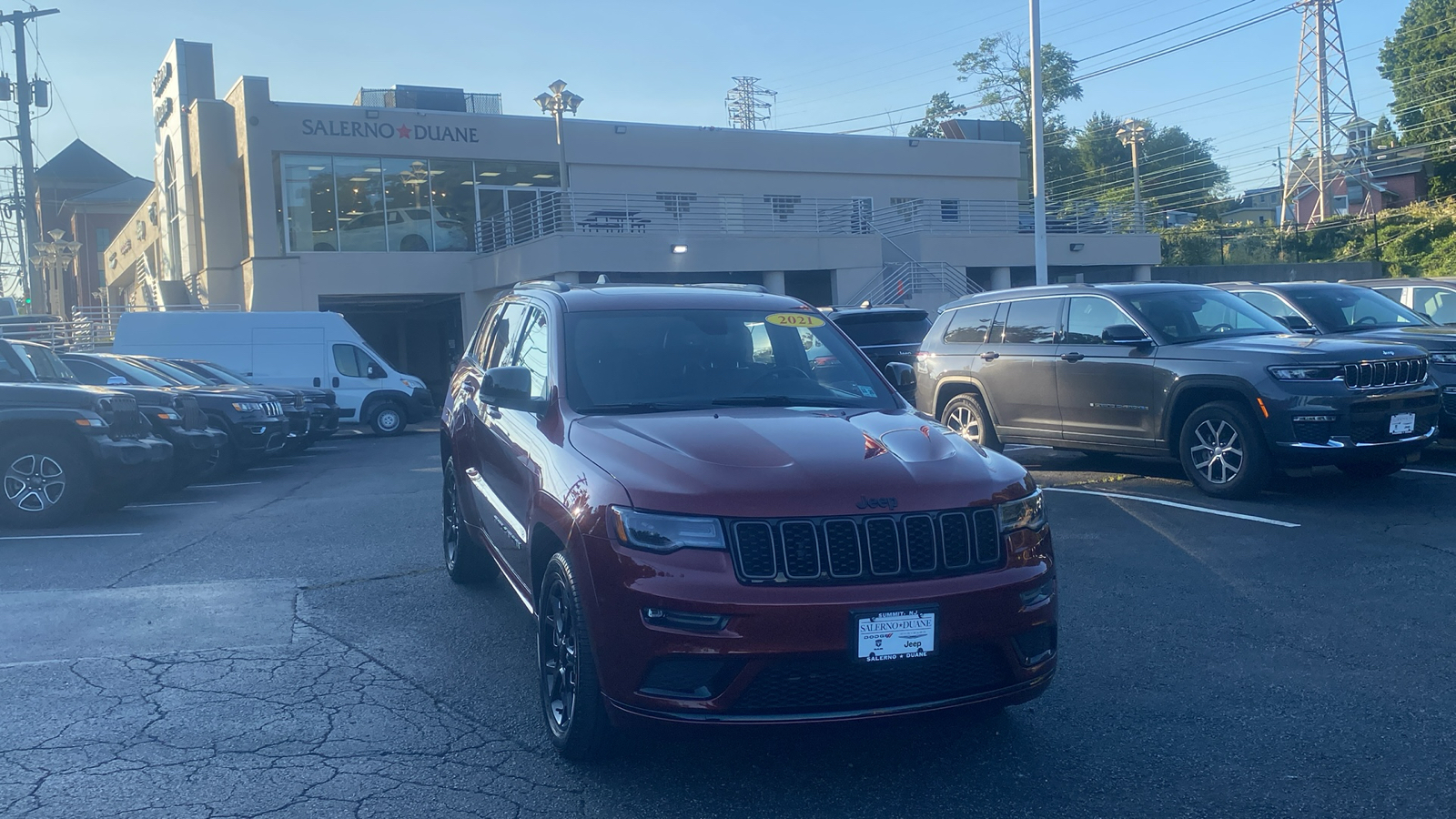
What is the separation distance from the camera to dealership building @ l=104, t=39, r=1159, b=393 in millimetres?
29891

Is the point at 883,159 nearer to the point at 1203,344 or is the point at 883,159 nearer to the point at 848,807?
the point at 1203,344

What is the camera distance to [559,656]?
4.53 metres

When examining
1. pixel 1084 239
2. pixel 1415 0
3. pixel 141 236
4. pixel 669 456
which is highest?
pixel 1415 0

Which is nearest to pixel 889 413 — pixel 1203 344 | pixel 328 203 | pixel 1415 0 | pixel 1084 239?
pixel 1203 344

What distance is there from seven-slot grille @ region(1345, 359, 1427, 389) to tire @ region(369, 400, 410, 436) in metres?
17.6

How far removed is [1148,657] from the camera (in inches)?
216

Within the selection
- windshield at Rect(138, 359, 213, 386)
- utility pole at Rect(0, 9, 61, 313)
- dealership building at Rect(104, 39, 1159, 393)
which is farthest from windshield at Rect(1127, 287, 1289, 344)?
utility pole at Rect(0, 9, 61, 313)

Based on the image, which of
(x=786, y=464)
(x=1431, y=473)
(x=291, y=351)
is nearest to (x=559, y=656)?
(x=786, y=464)

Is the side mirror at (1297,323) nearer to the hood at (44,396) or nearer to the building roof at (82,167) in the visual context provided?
the hood at (44,396)

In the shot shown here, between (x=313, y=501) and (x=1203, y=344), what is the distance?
8.52 meters

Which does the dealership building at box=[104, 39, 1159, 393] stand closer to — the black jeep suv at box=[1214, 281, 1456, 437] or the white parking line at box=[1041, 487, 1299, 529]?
the black jeep suv at box=[1214, 281, 1456, 437]

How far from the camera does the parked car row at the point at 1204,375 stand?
351 inches

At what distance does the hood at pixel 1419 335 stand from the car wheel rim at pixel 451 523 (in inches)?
324

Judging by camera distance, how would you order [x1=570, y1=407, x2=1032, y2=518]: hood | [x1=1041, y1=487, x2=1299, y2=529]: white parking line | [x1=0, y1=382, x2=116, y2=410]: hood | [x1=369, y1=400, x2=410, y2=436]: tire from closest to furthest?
1. [x1=570, y1=407, x2=1032, y2=518]: hood
2. [x1=1041, y1=487, x2=1299, y2=529]: white parking line
3. [x1=0, y1=382, x2=116, y2=410]: hood
4. [x1=369, y1=400, x2=410, y2=436]: tire
